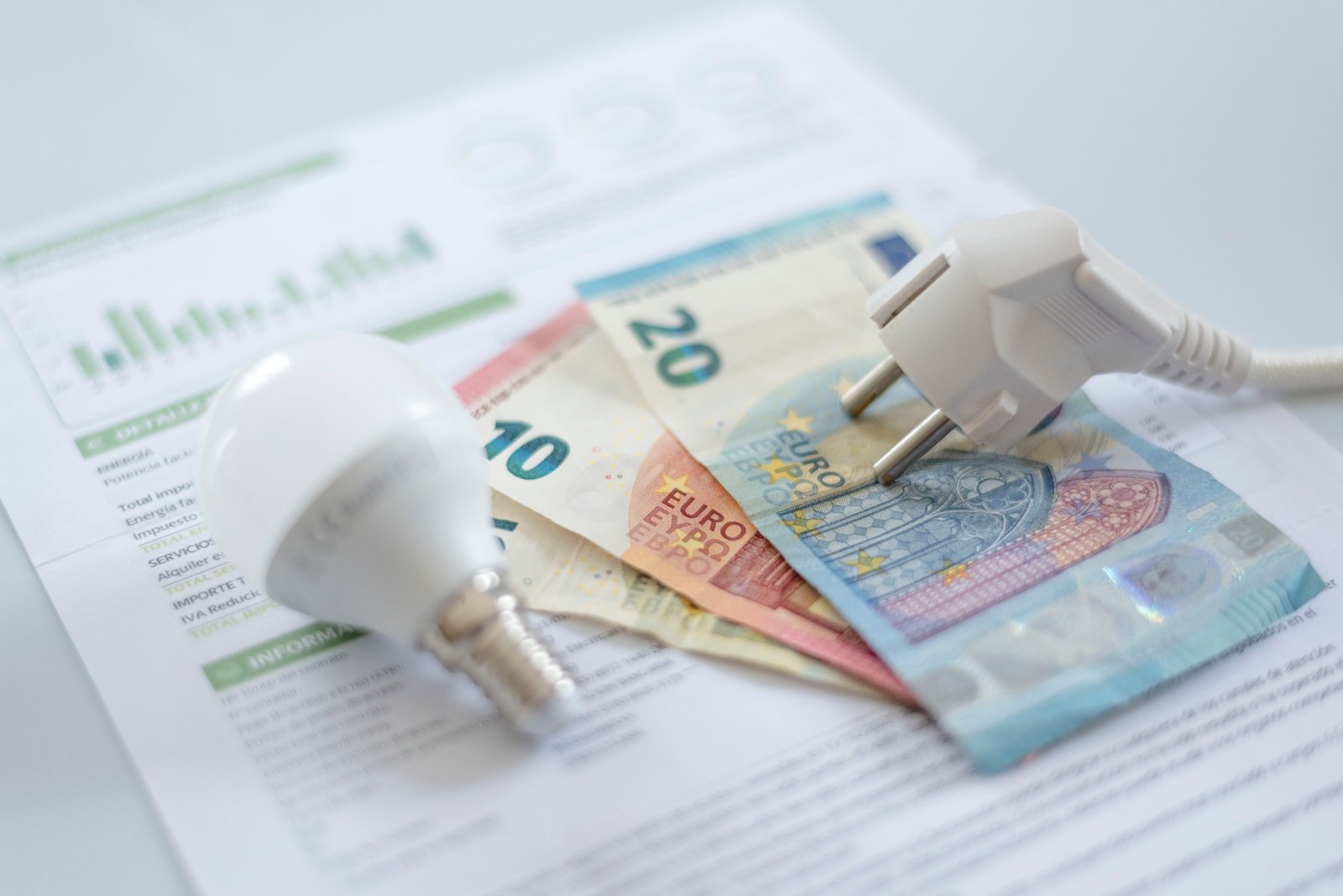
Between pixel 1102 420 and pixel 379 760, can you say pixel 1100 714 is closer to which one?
pixel 1102 420

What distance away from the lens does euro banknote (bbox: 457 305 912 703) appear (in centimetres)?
49

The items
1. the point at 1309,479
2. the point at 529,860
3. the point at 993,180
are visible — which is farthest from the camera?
the point at 993,180

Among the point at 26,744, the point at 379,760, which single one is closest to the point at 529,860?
the point at 379,760

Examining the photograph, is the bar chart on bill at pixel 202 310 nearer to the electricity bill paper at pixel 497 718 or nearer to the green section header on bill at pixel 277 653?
the electricity bill paper at pixel 497 718

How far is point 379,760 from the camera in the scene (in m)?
0.45

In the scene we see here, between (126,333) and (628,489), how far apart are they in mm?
295

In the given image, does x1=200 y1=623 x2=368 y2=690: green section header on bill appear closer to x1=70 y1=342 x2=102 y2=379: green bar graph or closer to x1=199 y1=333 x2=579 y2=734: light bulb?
x1=199 y1=333 x2=579 y2=734: light bulb

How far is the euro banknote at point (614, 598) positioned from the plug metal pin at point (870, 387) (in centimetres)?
13

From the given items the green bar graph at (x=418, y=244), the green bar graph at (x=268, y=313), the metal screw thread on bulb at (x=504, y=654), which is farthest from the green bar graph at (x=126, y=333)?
the metal screw thread on bulb at (x=504, y=654)

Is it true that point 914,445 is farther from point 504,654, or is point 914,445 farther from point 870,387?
point 504,654

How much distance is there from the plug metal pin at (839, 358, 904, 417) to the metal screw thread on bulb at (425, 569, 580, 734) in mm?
201

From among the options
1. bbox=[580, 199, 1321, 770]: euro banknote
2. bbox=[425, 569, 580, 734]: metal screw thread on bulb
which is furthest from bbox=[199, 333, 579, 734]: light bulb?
bbox=[580, 199, 1321, 770]: euro banknote

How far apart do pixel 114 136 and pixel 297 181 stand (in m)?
0.13

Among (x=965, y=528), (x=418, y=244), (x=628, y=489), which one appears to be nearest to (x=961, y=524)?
(x=965, y=528)
